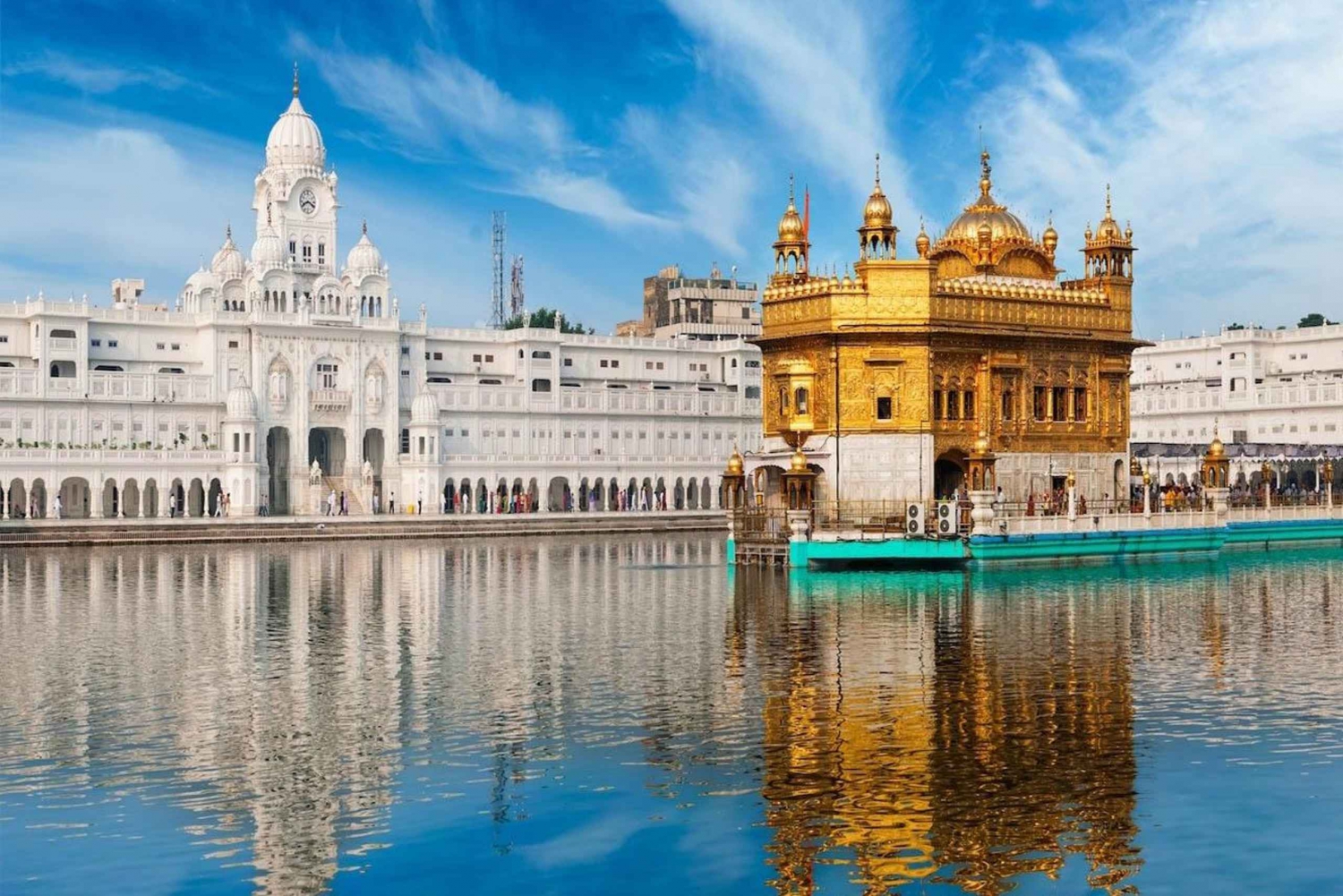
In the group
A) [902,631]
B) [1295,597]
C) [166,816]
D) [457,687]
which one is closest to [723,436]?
[1295,597]

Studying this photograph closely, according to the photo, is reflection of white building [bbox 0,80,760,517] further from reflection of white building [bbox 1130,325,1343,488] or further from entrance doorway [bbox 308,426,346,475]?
reflection of white building [bbox 1130,325,1343,488]

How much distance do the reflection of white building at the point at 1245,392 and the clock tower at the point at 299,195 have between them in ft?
155

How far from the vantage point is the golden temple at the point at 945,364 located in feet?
160

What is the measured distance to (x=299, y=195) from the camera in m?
93.5

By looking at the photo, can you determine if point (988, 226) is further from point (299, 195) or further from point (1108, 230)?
point (299, 195)

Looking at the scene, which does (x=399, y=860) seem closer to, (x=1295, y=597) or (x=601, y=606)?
(x=601, y=606)

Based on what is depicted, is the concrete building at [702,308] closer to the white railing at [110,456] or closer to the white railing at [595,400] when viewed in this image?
the white railing at [595,400]

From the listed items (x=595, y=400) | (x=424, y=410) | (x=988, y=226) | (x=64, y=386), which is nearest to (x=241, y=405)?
(x=64, y=386)

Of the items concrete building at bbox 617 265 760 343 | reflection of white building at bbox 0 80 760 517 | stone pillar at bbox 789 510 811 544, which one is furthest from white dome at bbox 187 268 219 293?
stone pillar at bbox 789 510 811 544

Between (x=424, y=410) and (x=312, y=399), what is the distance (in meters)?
5.67

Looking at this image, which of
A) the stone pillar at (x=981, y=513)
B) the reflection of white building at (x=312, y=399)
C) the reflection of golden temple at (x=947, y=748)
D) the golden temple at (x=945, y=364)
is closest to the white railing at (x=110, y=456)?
the reflection of white building at (x=312, y=399)

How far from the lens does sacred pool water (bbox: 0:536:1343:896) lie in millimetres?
13781

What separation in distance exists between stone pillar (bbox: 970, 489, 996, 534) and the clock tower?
55172 millimetres

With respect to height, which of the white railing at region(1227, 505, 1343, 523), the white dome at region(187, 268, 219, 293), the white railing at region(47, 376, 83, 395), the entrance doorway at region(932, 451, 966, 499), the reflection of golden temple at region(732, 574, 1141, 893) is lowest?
the reflection of golden temple at region(732, 574, 1141, 893)
